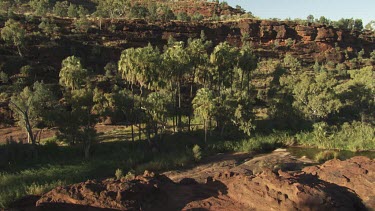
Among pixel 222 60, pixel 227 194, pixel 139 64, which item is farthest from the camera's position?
pixel 222 60

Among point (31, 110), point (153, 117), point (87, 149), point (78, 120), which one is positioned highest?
point (31, 110)

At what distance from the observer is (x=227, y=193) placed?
1522 centimetres

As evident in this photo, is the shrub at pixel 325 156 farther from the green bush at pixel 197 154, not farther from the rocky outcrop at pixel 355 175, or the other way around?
the rocky outcrop at pixel 355 175

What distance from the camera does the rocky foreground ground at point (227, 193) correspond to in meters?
13.2

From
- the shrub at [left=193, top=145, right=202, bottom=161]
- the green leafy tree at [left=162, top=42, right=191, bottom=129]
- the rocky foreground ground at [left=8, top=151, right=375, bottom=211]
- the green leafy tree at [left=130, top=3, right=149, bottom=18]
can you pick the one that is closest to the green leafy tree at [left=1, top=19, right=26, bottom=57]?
the green leafy tree at [left=162, top=42, right=191, bottom=129]

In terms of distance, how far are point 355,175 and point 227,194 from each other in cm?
631

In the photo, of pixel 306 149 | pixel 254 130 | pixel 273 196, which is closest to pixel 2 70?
pixel 254 130

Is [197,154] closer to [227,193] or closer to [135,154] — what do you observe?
[135,154]

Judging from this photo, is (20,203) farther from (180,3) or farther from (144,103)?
(180,3)

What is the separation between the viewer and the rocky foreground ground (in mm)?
13203

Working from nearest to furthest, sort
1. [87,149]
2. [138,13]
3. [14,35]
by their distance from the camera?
[87,149] → [14,35] → [138,13]

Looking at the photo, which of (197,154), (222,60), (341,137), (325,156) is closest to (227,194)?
(197,154)

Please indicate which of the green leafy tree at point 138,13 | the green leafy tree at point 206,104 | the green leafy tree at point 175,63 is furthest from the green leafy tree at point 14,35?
the green leafy tree at point 138,13

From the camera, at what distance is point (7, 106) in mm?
43719
